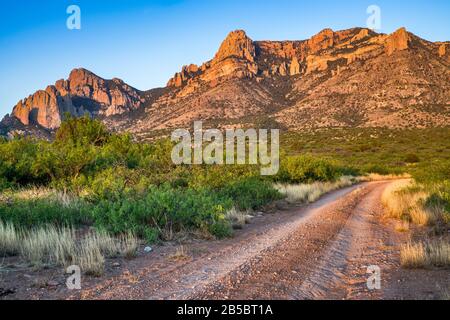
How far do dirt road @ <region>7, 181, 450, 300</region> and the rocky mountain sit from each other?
230 ft

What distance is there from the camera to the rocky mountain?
78250 mm

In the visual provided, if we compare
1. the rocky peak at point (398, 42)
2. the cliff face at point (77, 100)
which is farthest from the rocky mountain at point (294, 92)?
the cliff face at point (77, 100)

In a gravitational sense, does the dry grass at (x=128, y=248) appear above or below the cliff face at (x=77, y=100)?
below

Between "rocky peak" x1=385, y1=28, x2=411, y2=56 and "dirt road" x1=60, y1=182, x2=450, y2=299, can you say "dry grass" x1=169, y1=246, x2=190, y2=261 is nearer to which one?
"dirt road" x1=60, y1=182, x2=450, y2=299

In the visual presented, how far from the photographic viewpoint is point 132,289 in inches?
191

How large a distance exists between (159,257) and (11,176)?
939 centimetres

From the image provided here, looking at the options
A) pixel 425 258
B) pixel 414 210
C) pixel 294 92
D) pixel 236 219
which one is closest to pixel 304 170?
pixel 414 210

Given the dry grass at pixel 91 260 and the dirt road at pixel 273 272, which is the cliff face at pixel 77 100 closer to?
the dirt road at pixel 273 272

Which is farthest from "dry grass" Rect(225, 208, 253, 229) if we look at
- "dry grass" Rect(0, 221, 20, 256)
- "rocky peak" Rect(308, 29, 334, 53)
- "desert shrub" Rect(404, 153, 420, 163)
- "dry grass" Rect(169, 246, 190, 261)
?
"rocky peak" Rect(308, 29, 334, 53)

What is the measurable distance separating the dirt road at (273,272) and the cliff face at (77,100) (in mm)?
130480

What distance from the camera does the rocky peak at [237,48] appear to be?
479 ft

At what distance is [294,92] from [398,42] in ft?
99.7

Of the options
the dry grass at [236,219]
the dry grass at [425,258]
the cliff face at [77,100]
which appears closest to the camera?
the dry grass at [425,258]
